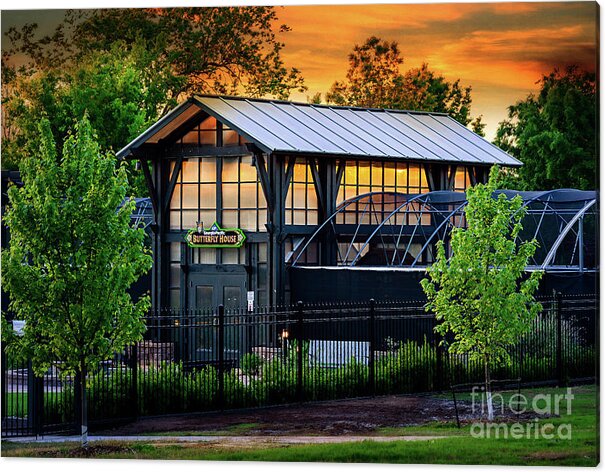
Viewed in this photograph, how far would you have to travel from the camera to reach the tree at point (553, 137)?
46.6 meters

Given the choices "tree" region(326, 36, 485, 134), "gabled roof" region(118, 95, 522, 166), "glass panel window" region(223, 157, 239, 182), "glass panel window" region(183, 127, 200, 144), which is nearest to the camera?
"gabled roof" region(118, 95, 522, 166)

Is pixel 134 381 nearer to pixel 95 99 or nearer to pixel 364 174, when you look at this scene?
pixel 364 174

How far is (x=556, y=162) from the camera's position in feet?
162

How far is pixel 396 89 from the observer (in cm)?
5812

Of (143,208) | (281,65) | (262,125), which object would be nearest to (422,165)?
(262,125)

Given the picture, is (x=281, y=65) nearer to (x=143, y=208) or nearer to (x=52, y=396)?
(x=143, y=208)

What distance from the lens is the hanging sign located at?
125 ft

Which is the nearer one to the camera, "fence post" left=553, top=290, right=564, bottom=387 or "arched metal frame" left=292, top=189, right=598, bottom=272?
"fence post" left=553, top=290, right=564, bottom=387

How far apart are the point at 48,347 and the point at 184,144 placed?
1869cm

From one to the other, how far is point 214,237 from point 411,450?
18.9m

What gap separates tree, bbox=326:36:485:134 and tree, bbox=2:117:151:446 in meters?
33.8

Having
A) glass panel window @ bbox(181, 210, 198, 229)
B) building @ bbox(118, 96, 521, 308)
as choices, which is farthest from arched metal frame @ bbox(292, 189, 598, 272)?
glass panel window @ bbox(181, 210, 198, 229)

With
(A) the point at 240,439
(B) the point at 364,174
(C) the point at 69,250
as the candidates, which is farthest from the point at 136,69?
(A) the point at 240,439

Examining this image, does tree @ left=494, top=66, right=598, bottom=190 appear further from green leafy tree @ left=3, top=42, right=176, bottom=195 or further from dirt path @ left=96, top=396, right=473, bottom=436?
dirt path @ left=96, top=396, right=473, bottom=436
